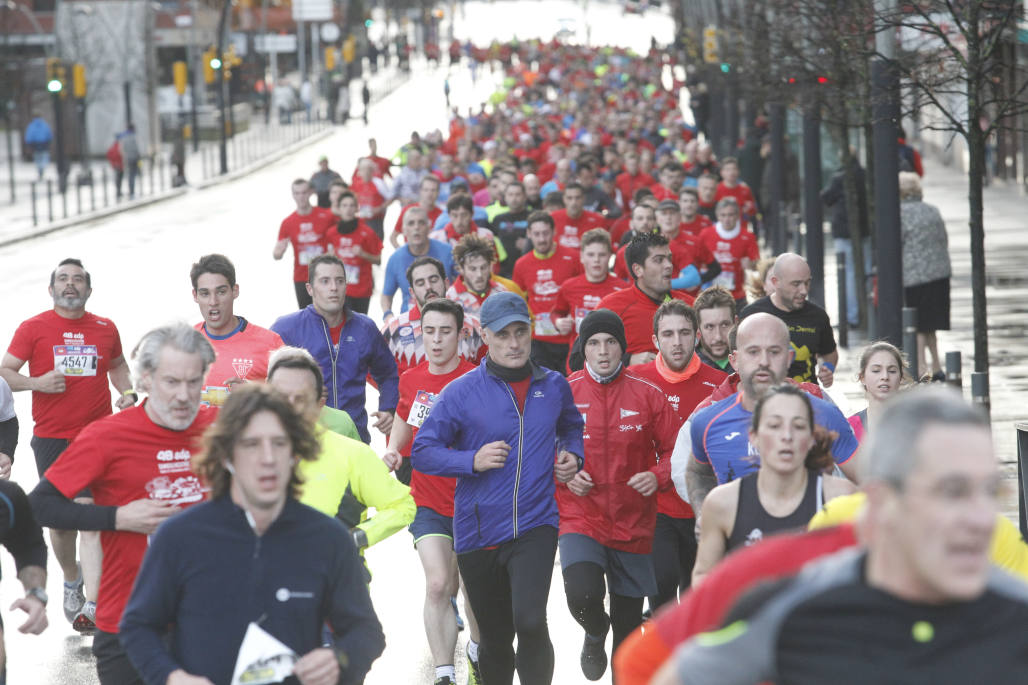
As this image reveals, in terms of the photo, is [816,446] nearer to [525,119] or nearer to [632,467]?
[632,467]

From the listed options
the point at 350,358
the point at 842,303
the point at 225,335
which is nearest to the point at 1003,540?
the point at 225,335

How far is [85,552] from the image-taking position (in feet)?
27.8

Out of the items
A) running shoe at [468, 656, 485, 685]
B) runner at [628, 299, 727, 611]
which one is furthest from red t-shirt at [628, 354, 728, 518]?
running shoe at [468, 656, 485, 685]

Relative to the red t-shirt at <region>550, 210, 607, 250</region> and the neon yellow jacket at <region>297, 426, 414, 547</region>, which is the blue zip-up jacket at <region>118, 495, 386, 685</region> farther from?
the red t-shirt at <region>550, 210, 607, 250</region>

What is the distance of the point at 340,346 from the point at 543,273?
4202 mm

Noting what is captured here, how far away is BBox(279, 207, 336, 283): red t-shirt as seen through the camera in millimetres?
17609

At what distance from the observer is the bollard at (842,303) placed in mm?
18391

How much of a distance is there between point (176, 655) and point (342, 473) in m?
1.78

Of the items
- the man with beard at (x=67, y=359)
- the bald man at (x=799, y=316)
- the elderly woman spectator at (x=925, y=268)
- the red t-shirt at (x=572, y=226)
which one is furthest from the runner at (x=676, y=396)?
the elderly woman spectator at (x=925, y=268)

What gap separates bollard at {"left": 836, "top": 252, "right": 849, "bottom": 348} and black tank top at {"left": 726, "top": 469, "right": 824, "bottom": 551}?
42.9 ft

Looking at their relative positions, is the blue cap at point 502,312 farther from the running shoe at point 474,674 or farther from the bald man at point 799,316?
the bald man at point 799,316

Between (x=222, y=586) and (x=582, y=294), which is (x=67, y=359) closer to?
(x=582, y=294)

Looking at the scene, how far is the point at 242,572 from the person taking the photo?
464 cm

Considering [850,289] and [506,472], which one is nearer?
[506,472]
